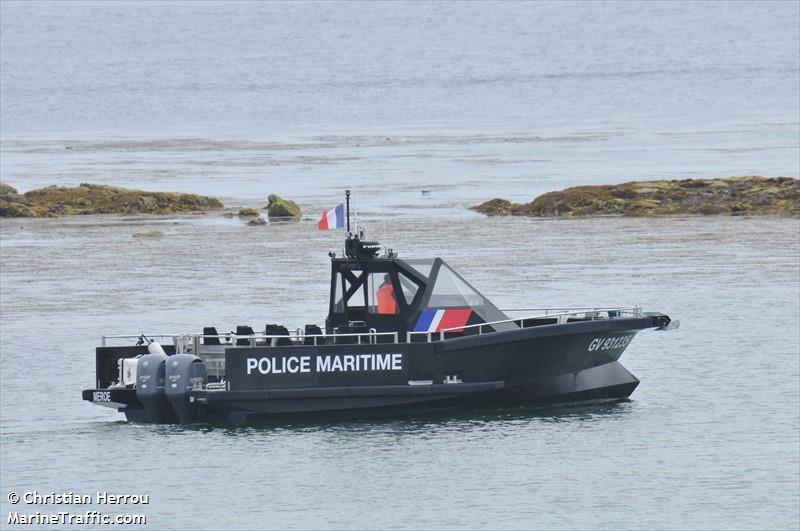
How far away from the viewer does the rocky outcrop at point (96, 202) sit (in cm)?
7019

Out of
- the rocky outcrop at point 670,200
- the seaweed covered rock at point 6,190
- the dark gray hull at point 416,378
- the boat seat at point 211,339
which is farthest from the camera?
the seaweed covered rock at point 6,190

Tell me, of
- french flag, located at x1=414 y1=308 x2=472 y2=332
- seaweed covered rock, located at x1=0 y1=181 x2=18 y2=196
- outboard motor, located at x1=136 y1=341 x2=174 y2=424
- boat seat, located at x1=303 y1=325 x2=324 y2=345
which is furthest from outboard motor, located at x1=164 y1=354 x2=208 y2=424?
seaweed covered rock, located at x1=0 y1=181 x2=18 y2=196

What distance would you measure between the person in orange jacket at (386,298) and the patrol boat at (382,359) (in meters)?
0.02

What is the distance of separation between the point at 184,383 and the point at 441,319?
4456 millimetres

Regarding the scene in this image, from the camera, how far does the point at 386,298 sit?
29609 mm

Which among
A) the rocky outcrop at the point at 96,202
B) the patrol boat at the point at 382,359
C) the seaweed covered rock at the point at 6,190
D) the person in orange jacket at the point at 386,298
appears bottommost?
the patrol boat at the point at 382,359

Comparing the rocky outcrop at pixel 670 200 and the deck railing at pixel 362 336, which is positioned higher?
the rocky outcrop at pixel 670 200

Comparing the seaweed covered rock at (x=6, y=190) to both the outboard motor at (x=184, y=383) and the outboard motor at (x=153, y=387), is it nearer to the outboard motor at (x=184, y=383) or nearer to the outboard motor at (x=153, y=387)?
the outboard motor at (x=153, y=387)

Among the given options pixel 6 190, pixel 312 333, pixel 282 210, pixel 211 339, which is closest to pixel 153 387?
pixel 211 339

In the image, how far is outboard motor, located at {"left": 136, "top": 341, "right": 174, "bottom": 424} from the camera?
96.3ft

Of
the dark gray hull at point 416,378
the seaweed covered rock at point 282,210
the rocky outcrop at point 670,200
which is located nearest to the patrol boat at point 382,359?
the dark gray hull at point 416,378

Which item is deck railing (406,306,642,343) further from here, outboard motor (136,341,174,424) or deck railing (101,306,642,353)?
outboard motor (136,341,174,424)

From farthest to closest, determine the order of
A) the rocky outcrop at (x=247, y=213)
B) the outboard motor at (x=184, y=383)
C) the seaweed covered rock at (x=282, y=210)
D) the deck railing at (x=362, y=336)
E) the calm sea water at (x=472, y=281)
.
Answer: the rocky outcrop at (x=247, y=213)
the seaweed covered rock at (x=282, y=210)
the outboard motor at (x=184, y=383)
the deck railing at (x=362, y=336)
the calm sea water at (x=472, y=281)

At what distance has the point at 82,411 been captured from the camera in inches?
1254
